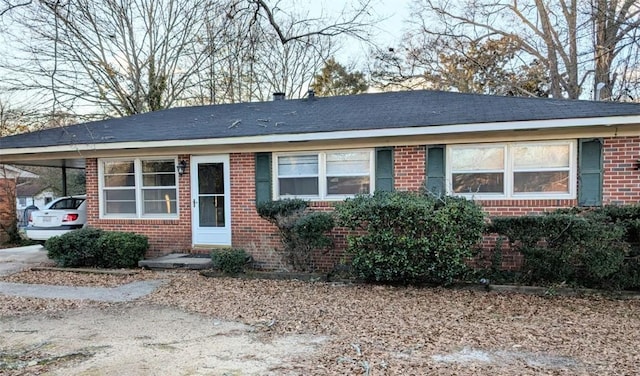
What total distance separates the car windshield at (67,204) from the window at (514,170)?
9.73 meters

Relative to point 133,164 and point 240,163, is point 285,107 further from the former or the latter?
point 133,164

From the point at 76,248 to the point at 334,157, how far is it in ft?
18.1

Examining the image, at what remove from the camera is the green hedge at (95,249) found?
28.7 feet

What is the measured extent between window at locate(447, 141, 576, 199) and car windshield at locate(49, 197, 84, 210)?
31.9 ft

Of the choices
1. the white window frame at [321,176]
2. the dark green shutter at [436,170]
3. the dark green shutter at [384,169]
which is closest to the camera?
the dark green shutter at [436,170]

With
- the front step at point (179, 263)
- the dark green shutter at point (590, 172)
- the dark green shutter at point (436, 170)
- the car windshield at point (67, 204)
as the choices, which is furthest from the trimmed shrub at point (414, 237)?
the car windshield at point (67, 204)

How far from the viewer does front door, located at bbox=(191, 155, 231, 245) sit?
9.27 meters

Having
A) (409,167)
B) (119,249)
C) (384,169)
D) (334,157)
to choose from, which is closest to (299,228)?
(334,157)

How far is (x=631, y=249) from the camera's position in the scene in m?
6.30

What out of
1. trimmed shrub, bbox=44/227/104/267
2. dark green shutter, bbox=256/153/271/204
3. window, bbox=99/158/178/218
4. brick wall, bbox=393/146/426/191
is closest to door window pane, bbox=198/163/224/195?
window, bbox=99/158/178/218

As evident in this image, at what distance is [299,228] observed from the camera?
7613 mm

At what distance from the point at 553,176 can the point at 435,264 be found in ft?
9.04

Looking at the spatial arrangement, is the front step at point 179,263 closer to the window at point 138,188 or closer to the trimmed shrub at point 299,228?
the window at point 138,188

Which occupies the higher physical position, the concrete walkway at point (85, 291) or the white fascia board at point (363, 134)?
the white fascia board at point (363, 134)
